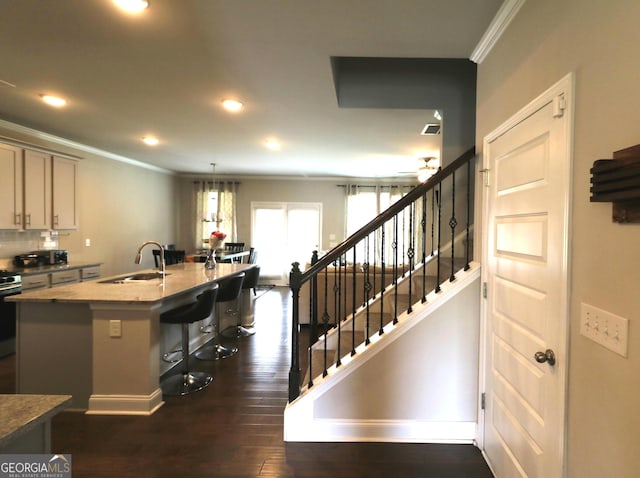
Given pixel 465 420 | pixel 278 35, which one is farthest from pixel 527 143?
pixel 465 420

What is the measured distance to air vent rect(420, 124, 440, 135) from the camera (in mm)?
3918

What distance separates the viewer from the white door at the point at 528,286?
129 centimetres

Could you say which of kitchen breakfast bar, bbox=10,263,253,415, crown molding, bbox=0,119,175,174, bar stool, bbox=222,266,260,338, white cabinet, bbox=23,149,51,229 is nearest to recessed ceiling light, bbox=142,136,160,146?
crown molding, bbox=0,119,175,174

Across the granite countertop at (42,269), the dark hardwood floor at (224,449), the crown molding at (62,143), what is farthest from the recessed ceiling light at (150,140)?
the dark hardwood floor at (224,449)

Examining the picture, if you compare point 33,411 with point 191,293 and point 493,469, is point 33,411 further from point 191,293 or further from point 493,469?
point 191,293

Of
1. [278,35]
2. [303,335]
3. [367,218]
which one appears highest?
[278,35]

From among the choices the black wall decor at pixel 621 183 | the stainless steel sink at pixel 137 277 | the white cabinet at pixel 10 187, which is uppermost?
the white cabinet at pixel 10 187

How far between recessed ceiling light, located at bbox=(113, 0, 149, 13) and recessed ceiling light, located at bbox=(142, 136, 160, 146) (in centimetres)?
312

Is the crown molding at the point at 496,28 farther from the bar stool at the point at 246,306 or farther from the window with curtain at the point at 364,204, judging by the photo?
the window with curtain at the point at 364,204

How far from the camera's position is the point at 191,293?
3416 millimetres

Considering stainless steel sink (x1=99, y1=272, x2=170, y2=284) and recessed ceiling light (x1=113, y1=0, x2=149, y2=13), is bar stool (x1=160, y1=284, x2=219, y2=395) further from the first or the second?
recessed ceiling light (x1=113, y1=0, x2=149, y2=13)

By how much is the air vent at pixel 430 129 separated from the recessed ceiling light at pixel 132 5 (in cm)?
312

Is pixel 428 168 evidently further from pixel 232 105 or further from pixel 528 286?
pixel 528 286

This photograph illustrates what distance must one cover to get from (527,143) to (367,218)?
6.40 meters
